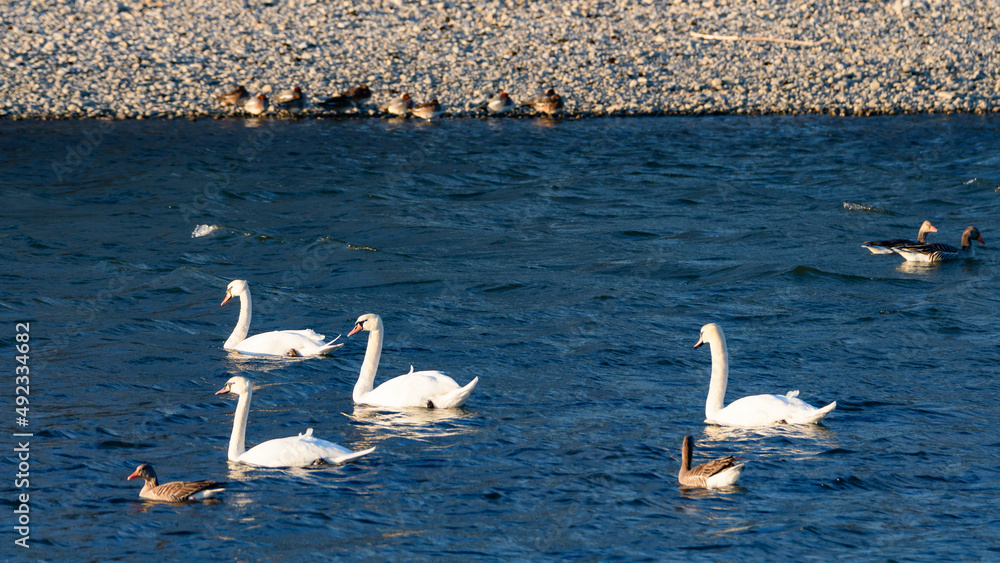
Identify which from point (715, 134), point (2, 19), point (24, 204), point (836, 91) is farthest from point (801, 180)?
point (2, 19)

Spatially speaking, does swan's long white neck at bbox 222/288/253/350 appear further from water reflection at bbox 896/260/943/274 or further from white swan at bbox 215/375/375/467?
water reflection at bbox 896/260/943/274

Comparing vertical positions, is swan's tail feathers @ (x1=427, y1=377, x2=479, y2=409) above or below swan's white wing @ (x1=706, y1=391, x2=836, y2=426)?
below

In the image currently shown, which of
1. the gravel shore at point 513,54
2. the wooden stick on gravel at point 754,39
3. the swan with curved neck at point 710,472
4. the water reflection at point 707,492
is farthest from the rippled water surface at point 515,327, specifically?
the wooden stick on gravel at point 754,39

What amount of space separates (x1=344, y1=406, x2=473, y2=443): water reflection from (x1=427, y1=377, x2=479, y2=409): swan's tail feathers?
7 centimetres

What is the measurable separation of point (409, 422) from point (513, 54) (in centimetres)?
2584

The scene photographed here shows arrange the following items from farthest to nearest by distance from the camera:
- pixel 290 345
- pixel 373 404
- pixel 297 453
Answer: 1. pixel 290 345
2. pixel 373 404
3. pixel 297 453

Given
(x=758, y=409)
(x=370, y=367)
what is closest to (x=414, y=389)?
(x=370, y=367)

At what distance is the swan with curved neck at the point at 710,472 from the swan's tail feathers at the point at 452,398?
2.95 metres

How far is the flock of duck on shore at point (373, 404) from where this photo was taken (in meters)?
10.3

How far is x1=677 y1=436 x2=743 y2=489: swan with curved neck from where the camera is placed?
405 inches

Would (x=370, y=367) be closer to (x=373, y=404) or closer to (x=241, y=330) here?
(x=373, y=404)

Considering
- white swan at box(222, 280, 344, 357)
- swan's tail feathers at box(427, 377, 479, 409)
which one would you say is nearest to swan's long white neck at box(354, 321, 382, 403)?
swan's tail feathers at box(427, 377, 479, 409)

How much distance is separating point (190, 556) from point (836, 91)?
30985mm

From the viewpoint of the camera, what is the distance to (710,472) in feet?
33.8
